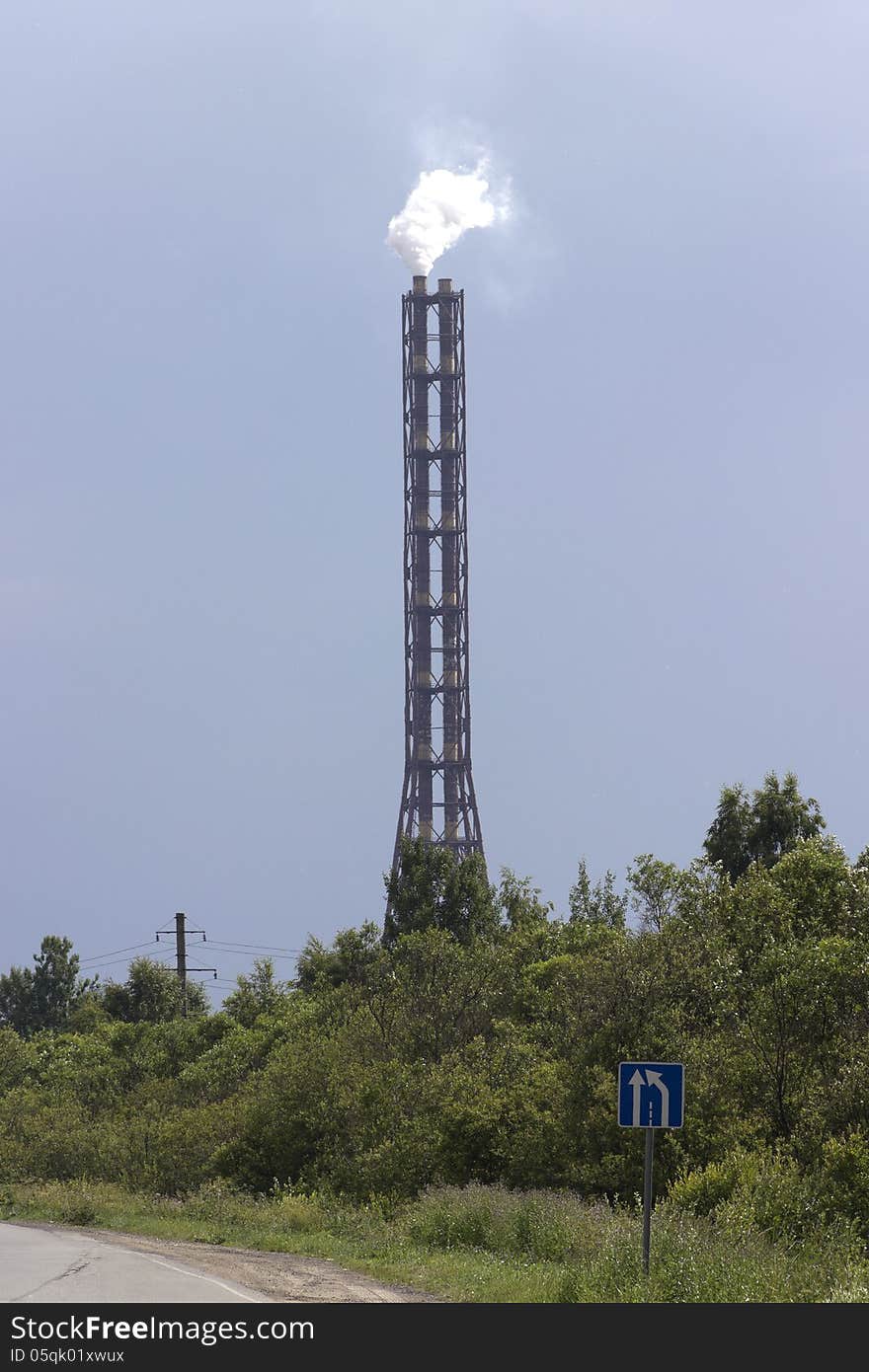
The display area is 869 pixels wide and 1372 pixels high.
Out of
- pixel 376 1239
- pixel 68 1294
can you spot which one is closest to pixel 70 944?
pixel 376 1239

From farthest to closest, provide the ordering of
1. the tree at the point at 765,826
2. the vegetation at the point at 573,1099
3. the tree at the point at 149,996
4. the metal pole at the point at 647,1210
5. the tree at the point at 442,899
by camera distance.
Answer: the tree at the point at 149,996, the tree at the point at 442,899, the tree at the point at 765,826, the vegetation at the point at 573,1099, the metal pole at the point at 647,1210

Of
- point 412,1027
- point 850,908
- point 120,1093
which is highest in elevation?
point 850,908

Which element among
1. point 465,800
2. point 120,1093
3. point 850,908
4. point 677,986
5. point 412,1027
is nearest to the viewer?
point 677,986

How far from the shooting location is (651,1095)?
1769 centimetres

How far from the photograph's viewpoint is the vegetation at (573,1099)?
2475cm

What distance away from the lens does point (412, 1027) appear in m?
46.5

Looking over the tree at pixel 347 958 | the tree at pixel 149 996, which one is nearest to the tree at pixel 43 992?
the tree at pixel 149 996

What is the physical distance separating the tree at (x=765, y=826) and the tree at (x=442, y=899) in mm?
19218

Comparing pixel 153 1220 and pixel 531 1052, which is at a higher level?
pixel 531 1052

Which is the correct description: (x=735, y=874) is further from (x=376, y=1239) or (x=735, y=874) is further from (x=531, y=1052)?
(x=376, y=1239)

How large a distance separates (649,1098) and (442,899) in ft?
203

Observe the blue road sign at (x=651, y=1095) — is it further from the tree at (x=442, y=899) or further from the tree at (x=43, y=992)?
the tree at (x=43, y=992)

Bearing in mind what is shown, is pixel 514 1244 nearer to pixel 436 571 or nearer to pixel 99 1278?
pixel 99 1278

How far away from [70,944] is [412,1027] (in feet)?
229
